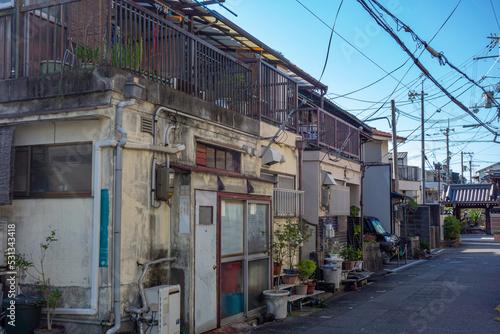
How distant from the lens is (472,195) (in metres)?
45.0

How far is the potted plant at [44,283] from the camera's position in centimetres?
720

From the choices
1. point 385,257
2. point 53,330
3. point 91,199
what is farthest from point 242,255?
point 385,257

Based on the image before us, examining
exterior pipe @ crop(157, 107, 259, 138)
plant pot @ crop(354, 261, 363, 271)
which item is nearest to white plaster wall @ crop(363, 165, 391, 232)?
plant pot @ crop(354, 261, 363, 271)

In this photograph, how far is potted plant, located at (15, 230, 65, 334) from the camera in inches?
283

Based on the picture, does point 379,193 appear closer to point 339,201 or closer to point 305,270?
point 339,201

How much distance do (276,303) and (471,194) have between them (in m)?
40.1

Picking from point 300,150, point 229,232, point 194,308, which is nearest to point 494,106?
point 300,150

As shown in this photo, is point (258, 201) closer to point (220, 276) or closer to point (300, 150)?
point (220, 276)

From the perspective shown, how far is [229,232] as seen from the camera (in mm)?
9844

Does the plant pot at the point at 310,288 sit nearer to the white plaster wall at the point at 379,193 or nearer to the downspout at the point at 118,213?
the downspout at the point at 118,213

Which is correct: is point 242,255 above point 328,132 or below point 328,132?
below

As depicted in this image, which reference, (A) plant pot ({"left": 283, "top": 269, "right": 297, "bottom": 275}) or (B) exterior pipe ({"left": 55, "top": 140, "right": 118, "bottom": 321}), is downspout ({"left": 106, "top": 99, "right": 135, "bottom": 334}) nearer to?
(B) exterior pipe ({"left": 55, "top": 140, "right": 118, "bottom": 321})

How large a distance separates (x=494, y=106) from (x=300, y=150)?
36.3 ft

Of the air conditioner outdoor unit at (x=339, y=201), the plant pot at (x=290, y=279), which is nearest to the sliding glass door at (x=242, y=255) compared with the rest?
the plant pot at (x=290, y=279)
